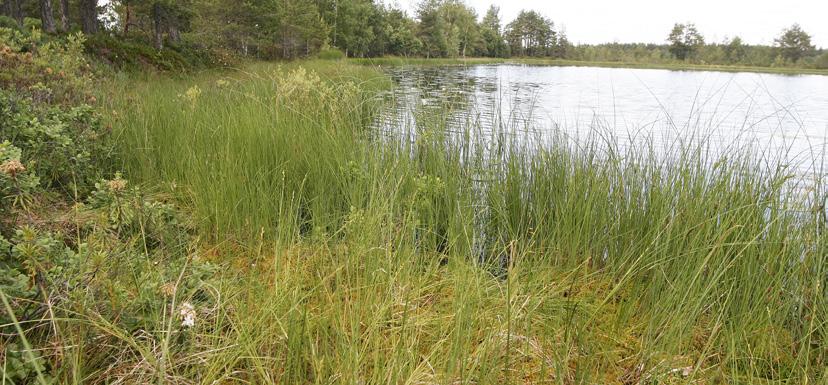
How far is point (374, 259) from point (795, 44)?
6174cm

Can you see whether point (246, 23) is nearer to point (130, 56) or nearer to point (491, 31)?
point (130, 56)

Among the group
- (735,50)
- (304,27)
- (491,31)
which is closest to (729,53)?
(735,50)

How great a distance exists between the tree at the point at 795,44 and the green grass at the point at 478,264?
59.4 metres

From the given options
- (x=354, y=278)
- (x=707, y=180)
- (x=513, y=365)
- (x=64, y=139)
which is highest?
(x=64, y=139)

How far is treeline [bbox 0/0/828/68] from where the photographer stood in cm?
575

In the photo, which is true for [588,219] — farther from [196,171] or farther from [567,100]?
[567,100]

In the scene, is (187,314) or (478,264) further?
(478,264)

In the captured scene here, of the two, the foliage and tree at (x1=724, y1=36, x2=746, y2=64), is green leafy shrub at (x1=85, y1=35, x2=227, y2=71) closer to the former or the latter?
the foliage

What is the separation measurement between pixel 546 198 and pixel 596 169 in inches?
14.4

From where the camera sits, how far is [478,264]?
2.52 meters

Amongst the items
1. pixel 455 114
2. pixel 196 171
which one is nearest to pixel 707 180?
pixel 455 114

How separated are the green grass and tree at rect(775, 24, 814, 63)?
59350 millimetres

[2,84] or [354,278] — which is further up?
[2,84]

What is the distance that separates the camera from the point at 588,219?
2393 millimetres
